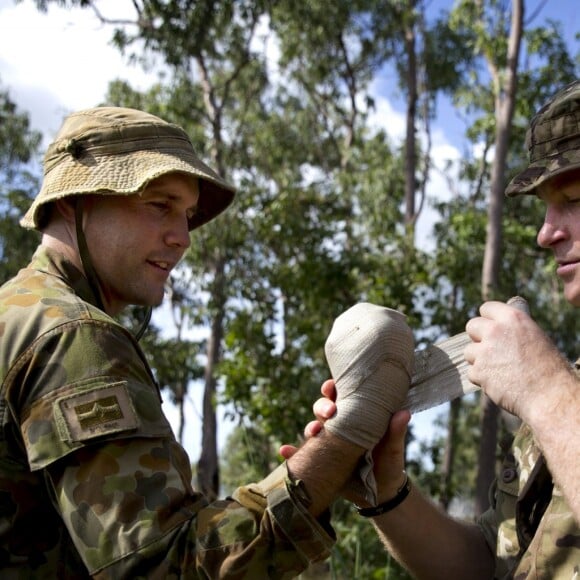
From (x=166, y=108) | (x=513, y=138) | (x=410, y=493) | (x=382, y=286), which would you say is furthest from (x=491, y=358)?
(x=166, y=108)

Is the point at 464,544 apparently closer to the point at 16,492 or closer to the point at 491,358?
the point at 491,358

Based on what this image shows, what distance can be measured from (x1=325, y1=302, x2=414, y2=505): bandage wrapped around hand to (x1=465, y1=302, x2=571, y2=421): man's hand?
0.19 metres

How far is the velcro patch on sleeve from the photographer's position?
1.90 meters

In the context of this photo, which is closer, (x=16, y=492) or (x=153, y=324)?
(x=16, y=492)

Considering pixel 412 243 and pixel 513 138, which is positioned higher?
pixel 513 138

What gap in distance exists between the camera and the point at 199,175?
2535mm

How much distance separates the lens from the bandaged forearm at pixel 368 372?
2.13m

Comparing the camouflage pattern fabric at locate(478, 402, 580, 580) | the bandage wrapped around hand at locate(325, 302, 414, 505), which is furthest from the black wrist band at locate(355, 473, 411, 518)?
the bandage wrapped around hand at locate(325, 302, 414, 505)

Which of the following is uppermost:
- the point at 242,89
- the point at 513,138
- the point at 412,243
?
the point at 242,89

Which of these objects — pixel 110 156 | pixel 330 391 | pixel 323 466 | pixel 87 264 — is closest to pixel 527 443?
pixel 330 391

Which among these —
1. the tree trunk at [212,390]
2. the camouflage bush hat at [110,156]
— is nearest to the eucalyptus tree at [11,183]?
the tree trunk at [212,390]

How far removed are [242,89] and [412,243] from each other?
1359cm

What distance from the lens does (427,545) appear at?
2.67 meters

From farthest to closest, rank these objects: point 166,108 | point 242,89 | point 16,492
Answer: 1. point 242,89
2. point 166,108
3. point 16,492
